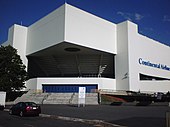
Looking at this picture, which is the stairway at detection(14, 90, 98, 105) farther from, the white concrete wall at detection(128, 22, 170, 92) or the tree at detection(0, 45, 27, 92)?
the white concrete wall at detection(128, 22, 170, 92)

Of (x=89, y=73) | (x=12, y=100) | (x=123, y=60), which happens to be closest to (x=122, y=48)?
(x=123, y=60)

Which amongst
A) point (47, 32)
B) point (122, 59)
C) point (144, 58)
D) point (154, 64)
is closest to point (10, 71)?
point (47, 32)

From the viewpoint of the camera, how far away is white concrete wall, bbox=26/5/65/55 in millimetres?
47112

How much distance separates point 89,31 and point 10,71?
735 inches

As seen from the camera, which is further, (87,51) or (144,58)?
(144,58)

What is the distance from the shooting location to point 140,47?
56812mm

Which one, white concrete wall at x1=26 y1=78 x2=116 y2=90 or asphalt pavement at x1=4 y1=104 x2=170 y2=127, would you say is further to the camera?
white concrete wall at x1=26 y1=78 x2=116 y2=90

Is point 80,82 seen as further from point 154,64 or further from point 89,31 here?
point 154,64

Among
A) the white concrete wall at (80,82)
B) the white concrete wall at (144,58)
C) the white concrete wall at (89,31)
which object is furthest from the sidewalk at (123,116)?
the white concrete wall at (144,58)

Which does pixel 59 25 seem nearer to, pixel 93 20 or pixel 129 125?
pixel 93 20

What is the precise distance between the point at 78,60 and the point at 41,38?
1207 centimetres

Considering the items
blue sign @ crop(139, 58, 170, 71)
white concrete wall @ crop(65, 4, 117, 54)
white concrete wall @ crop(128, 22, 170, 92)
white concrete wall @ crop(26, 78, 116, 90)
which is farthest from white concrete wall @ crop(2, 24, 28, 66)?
blue sign @ crop(139, 58, 170, 71)

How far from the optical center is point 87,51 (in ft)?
177

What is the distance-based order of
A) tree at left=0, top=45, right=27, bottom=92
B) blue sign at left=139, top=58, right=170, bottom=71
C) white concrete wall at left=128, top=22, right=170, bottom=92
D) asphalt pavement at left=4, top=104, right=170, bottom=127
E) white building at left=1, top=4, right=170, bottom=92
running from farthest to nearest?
blue sign at left=139, top=58, right=170, bottom=71, white concrete wall at left=128, top=22, right=170, bottom=92, white building at left=1, top=4, right=170, bottom=92, tree at left=0, top=45, right=27, bottom=92, asphalt pavement at left=4, top=104, right=170, bottom=127
